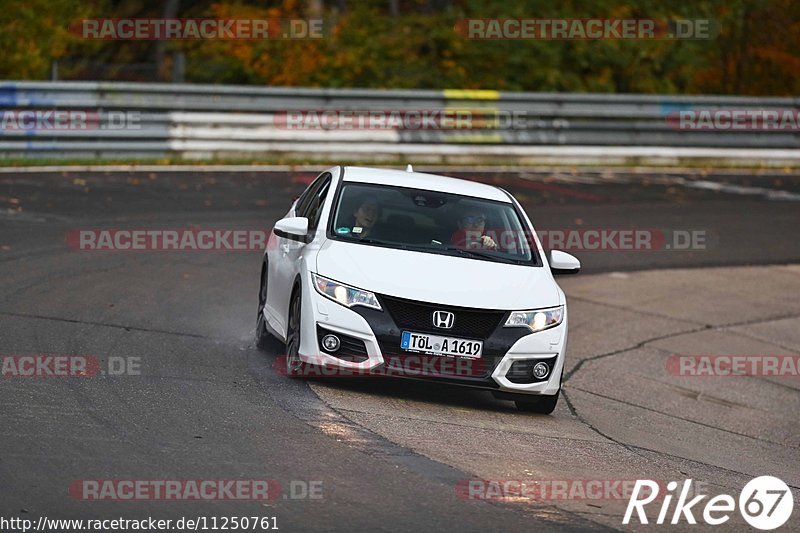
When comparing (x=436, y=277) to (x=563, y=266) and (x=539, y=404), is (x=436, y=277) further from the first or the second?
(x=563, y=266)

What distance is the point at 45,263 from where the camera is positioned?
1405cm

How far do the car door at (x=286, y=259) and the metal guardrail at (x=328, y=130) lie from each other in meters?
11.4

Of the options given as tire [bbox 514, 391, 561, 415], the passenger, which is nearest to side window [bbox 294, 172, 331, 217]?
the passenger

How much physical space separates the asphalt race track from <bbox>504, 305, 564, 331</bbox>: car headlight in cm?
68

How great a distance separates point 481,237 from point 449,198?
0.52 metres

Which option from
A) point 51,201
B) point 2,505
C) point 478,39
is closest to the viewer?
point 2,505

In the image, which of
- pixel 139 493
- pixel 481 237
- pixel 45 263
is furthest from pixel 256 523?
pixel 45 263

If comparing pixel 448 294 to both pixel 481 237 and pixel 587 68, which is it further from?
pixel 587 68

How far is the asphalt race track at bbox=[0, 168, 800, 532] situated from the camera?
7035 millimetres

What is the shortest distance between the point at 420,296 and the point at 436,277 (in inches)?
12.4

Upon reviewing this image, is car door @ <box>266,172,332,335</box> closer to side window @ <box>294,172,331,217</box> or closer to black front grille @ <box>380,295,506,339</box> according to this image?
side window @ <box>294,172,331,217</box>

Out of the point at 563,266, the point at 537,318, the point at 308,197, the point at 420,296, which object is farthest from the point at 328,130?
the point at 420,296

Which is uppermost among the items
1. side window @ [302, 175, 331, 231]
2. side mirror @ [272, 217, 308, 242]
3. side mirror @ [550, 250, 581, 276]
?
side window @ [302, 175, 331, 231]

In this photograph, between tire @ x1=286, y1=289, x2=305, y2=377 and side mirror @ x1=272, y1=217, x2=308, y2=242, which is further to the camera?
side mirror @ x1=272, y1=217, x2=308, y2=242
